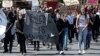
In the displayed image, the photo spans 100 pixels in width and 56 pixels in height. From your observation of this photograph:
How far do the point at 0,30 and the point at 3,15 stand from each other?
0.68 metres

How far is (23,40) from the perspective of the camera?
23.0 meters

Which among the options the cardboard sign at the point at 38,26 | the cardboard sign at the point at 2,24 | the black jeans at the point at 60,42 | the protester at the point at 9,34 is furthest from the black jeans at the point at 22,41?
the black jeans at the point at 60,42

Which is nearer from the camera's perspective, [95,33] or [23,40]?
[23,40]

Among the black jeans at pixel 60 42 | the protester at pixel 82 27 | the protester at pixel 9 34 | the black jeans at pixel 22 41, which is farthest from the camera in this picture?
the protester at pixel 9 34

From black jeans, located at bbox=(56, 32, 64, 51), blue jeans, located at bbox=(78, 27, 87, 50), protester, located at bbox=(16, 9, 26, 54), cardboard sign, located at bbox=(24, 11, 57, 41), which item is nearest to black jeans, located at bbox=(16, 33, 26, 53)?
protester, located at bbox=(16, 9, 26, 54)

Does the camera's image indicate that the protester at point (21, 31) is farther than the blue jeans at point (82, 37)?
No

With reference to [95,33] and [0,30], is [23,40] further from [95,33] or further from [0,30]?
[95,33]

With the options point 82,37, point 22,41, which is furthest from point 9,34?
point 82,37

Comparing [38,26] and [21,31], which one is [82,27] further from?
[21,31]

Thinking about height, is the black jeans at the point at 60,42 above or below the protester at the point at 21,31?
below

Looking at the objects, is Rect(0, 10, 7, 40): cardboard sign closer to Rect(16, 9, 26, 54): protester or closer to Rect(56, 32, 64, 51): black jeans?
Rect(16, 9, 26, 54): protester

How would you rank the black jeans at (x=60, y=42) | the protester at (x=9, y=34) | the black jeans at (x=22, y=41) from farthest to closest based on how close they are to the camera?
the protester at (x=9, y=34), the black jeans at (x=60, y=42), the black jeans at (x=22, y=41)

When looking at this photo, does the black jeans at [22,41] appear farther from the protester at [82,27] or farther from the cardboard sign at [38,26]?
the protester at [82,27]

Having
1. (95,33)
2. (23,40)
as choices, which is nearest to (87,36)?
(23,40)
